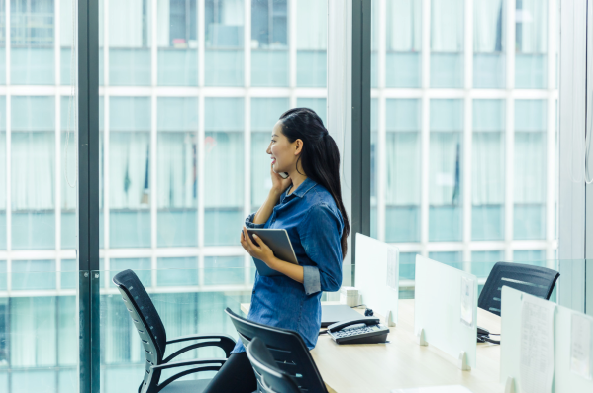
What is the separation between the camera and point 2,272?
3293 mm

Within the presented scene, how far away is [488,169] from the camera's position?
3818mm

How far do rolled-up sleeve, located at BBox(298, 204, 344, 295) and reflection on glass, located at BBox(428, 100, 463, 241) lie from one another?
6.40 ft

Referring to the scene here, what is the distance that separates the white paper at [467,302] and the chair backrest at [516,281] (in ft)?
2.76

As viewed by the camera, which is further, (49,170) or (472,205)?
(472,205)

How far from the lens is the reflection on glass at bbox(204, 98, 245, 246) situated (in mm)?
3512

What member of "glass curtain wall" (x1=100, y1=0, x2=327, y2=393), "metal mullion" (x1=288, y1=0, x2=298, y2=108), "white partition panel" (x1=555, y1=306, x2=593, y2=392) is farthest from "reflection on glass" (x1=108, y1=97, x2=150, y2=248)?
"white partition panel" (x1=555, y1=306, x2=593, y2=392)

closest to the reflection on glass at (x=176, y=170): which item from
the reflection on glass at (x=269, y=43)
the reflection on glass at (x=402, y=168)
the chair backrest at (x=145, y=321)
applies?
the reflection on glass at (x=269, y=43)

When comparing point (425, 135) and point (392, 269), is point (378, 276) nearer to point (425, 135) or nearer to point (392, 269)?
point (392, 269)

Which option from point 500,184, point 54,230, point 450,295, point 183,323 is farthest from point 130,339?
point 500,184

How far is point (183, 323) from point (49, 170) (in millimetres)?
1148

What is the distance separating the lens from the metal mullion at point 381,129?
3.66 meters

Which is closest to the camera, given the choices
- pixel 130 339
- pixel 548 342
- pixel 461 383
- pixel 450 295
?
pixel 548 342

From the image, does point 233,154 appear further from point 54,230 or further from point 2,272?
point 2,272

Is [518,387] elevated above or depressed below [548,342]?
below
